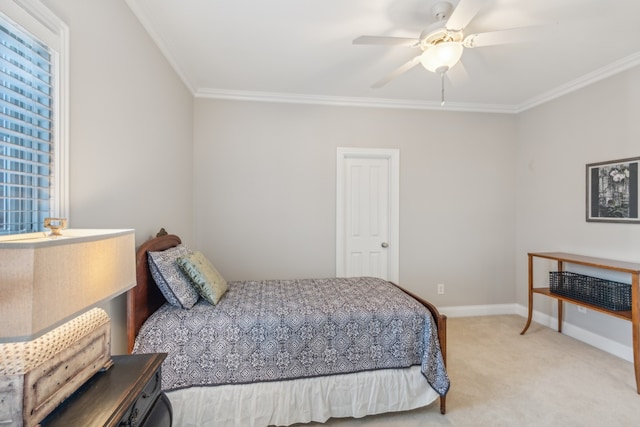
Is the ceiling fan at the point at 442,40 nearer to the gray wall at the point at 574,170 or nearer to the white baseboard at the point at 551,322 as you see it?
the gray wall at the point at 574,170

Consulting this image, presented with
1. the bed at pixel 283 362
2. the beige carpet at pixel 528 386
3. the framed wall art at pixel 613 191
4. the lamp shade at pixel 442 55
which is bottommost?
the beige carpet at pixel 528 386

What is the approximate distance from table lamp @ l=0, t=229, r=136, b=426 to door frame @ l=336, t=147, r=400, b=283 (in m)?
2.64

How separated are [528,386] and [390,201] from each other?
2.16 m

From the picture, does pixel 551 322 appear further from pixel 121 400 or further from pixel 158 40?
pixel 158 40

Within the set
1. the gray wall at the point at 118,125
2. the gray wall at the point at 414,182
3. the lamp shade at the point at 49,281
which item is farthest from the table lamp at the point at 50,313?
the gray wall at the point at 414,182

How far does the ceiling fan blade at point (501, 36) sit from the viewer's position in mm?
1709

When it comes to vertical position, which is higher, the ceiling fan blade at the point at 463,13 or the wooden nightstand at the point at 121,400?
the ceiling fan blade at the point at 463,13

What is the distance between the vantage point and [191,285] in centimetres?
202

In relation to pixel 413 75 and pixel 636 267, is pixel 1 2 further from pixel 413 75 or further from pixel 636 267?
pixel 636 267

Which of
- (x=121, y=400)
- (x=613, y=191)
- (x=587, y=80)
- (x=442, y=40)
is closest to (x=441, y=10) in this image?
(x=442, y=40)

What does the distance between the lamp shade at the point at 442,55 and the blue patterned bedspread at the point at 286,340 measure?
163cm

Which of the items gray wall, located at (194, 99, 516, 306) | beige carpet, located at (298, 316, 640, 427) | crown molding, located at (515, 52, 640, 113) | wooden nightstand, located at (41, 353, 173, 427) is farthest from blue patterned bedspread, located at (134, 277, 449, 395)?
crown molding, located at (515, 52, 640, 113)

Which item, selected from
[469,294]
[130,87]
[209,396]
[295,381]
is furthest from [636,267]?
[130,87]

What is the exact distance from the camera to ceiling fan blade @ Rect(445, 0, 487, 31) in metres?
1.48
